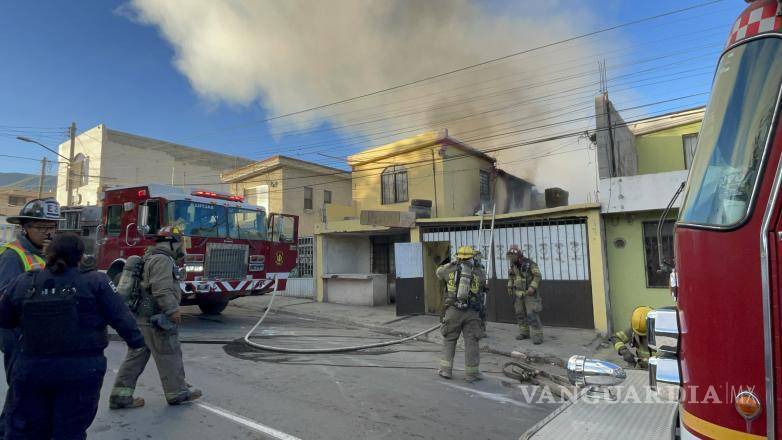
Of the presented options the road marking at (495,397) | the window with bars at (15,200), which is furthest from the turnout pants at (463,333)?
the window with bars at (15,200)

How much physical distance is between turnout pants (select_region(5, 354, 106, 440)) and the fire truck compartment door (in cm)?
247

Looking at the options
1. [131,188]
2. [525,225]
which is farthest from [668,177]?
[131,188]

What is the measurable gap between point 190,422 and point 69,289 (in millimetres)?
2001

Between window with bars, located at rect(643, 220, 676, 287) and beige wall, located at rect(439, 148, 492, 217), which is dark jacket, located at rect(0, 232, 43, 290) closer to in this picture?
window with bars, located at rect(643, 220, 676, 287)

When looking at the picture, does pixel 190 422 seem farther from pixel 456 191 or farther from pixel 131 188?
pixel 456 191

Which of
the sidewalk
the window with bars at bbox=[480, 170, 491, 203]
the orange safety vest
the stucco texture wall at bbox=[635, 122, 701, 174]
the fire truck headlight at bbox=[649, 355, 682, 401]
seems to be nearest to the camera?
the fire truck headlight at bbox=[649, 355, 682, 401]

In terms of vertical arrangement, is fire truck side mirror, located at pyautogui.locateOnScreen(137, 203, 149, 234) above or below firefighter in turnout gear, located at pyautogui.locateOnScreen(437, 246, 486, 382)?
above

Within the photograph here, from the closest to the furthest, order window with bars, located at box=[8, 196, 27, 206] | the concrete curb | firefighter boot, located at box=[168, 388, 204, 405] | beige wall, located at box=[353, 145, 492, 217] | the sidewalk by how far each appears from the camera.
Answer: firefighter boot, located at box=[168, 388, 204, 405], the concrete curb, the sidewalk, beige wall, located at box=[353, 145, 492, 217], window with bars, located at box=[8, 196, 27, 206]

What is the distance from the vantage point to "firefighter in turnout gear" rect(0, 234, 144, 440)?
2.42 meters

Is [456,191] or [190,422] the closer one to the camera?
[190,422]

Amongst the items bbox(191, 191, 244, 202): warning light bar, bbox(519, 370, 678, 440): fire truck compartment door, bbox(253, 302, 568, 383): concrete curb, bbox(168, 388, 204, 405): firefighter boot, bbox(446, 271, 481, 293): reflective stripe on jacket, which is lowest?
bbox(253, 302, 568, 383): concrete curb

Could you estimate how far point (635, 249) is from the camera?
28.7ft

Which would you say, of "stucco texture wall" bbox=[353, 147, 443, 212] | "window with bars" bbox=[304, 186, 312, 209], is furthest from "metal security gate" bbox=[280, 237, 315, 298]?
"window with bars" bbox=[304, 186, 312, 209]

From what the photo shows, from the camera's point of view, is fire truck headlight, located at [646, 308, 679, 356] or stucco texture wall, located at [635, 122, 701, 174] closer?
fire truck headlight, located at [646, 308, 679, 356]
